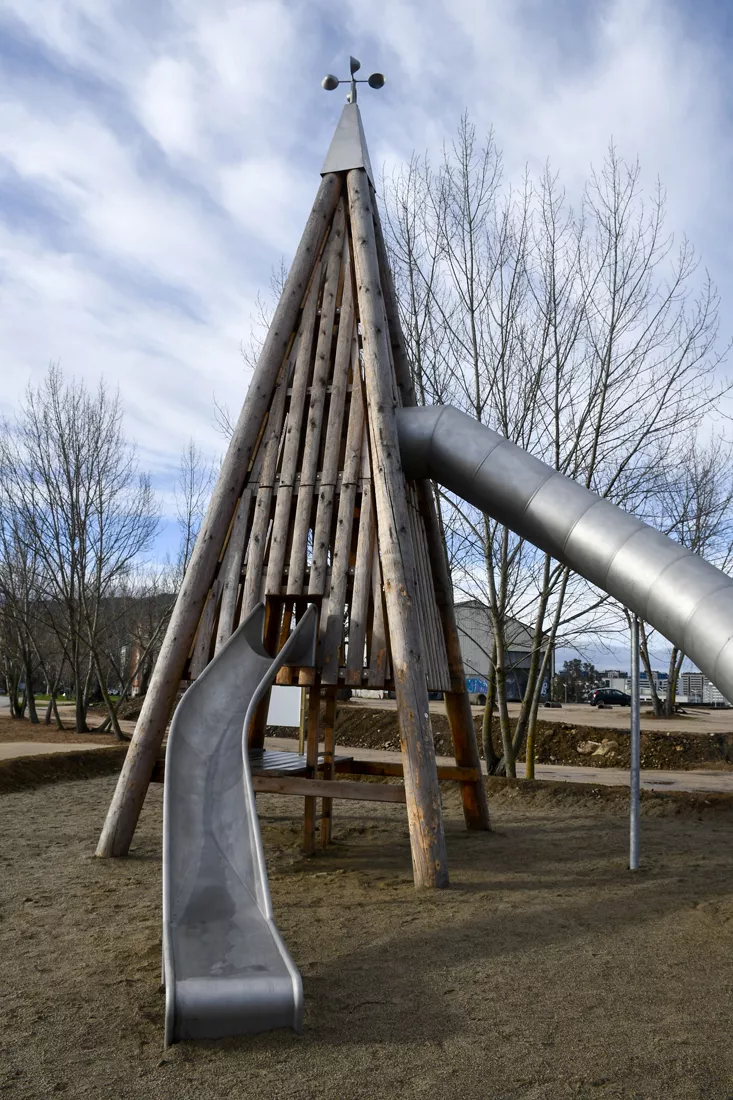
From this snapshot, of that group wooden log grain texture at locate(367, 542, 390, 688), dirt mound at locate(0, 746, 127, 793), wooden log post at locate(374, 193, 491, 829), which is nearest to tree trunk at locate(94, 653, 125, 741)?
dirt mound at locate(0, 746, 127, 793)

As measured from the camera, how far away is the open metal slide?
335 centimetres

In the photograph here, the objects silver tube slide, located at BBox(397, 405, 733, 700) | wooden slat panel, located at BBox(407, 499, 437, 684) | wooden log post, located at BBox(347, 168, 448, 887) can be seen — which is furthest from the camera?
wooden slat panel, located at BBox(407, 499, 437, 684)

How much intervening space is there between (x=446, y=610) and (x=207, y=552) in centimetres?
254

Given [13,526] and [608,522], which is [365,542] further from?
[13,526]

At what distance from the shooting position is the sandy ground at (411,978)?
117 inches

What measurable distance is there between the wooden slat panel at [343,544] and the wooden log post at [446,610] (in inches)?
26.5

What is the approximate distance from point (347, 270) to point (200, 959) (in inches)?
231

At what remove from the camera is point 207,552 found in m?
6.84

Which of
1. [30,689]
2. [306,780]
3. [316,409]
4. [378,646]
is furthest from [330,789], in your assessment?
[30,689]

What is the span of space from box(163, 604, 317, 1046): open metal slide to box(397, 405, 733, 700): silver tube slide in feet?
6.15

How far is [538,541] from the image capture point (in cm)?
667

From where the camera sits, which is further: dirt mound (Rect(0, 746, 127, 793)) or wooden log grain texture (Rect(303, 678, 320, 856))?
dirt mound (Rect(0, 746, 127, 793))

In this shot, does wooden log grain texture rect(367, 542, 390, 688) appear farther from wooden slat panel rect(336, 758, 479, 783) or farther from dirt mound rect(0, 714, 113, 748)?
dirt mound rect(0, 714, 113, 748)

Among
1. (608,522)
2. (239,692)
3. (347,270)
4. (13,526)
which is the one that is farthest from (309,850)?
(13,526)
